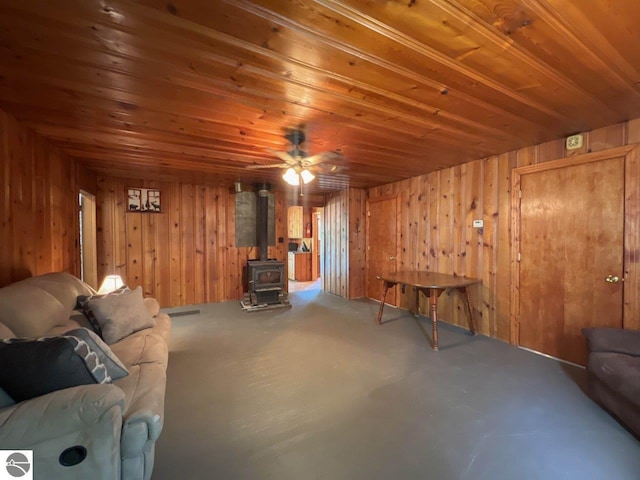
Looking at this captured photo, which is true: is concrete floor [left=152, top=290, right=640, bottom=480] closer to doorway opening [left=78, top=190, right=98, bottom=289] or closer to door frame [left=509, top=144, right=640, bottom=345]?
door frame [left=509, top=144, right=640, bottom=345]

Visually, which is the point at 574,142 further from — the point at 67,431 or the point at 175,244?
the point at 175,244

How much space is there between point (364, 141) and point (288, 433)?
2554 mm

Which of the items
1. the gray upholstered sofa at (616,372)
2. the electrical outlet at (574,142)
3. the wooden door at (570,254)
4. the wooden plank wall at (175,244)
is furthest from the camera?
the wooden plank wall at (175,244)

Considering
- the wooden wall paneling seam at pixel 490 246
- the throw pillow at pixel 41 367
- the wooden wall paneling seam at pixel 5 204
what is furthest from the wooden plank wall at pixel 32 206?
the wooden wall paneling seam at pixel 490 246

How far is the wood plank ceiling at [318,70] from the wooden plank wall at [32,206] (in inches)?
8.0

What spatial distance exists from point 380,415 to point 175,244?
174 inches

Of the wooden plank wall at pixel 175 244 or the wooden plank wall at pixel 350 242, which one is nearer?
the wooden plank wall at pixel 175 244

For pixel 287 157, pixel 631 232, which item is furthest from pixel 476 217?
pixel 287 157

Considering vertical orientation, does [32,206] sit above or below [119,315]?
above

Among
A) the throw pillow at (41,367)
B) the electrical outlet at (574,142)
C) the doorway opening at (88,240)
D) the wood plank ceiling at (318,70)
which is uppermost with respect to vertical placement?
the wood plank ceiling at (318,70)

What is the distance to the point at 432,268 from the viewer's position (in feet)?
13.9

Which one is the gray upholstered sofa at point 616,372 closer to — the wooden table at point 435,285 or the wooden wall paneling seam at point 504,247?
the wooden wall paneling seam at point 504,247

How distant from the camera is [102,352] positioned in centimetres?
154

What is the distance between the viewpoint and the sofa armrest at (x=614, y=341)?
6.70 ft
